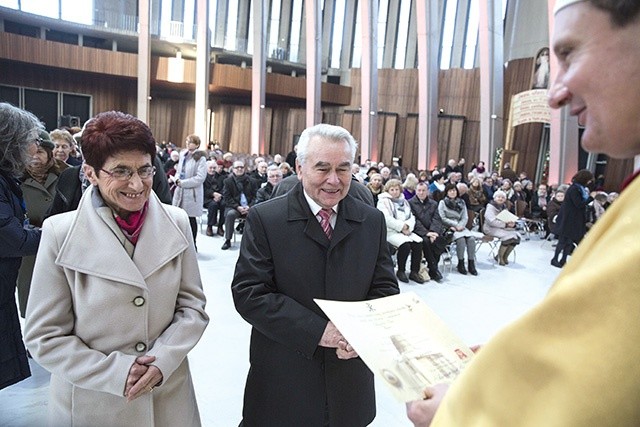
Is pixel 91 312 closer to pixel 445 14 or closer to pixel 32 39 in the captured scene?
pixel 32 39

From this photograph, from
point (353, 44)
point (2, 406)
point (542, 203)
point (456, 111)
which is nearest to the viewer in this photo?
point (2, 406)

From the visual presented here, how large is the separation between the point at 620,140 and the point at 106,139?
4.63 feet

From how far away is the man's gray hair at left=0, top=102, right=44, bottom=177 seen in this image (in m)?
2.06

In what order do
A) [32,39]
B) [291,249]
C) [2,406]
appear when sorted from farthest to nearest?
[32,39]
[2,406]
[291,249]

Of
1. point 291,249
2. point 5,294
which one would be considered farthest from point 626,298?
point 5,294

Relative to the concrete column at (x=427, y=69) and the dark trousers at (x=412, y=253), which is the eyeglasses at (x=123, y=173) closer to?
the dark trousers at (x=412, y=253)

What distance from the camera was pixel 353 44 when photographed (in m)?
22.0

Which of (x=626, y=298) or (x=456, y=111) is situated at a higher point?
(x=456, y=111)

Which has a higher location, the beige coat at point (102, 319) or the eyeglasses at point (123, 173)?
the eyeglasses at point (123, 173)

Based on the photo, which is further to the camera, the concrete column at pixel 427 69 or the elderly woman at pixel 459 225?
the concrete column at pixel 427 69

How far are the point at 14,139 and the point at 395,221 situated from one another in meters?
4.44

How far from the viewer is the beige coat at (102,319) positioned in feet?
4.54

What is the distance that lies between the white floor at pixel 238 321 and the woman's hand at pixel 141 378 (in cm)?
125

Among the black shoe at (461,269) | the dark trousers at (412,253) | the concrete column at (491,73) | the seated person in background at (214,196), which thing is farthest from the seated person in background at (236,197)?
the concrete column at (491,73)
